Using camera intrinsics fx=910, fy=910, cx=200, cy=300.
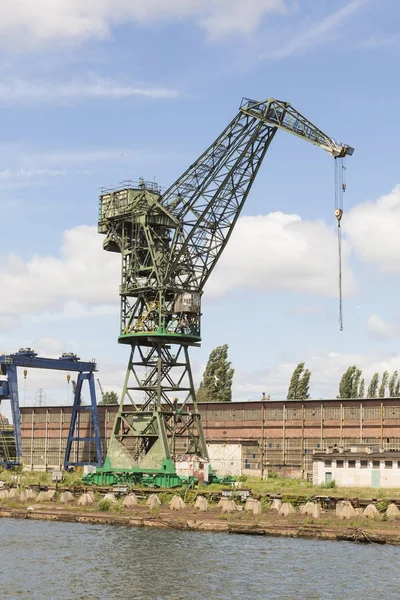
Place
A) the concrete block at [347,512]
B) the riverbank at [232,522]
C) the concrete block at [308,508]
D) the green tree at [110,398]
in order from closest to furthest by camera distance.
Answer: the riverbank at [232,522] < the concrete block at [347,512] < the concrete block at [308,508] < the green tree at [110,398]

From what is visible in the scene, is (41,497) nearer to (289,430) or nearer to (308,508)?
(308,508)

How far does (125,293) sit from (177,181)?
8.71 metres

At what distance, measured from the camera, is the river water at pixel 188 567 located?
28031 mm

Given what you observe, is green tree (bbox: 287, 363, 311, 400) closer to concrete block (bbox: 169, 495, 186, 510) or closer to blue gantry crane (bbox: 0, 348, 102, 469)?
blue gantry crane (bbox: 0, 348, 102, 469)

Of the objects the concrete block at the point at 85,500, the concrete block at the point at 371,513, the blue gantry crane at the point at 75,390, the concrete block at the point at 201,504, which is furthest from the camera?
the blue gantry crane at the point at 75,390

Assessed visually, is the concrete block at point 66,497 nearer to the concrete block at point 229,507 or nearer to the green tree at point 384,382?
the concrete block at point 229,507

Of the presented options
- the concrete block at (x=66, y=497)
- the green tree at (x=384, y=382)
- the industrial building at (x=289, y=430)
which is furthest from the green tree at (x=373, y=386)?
the concrete block at (x=66, y=497)

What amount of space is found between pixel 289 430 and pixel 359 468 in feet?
53.0

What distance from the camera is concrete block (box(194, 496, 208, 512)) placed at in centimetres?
4731

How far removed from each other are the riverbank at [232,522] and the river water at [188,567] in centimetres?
77

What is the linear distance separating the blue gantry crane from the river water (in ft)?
138

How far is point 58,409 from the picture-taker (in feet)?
303

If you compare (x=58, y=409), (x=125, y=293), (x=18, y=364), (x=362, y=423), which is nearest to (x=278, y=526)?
(x=125, y=293)

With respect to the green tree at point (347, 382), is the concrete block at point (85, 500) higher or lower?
lower
